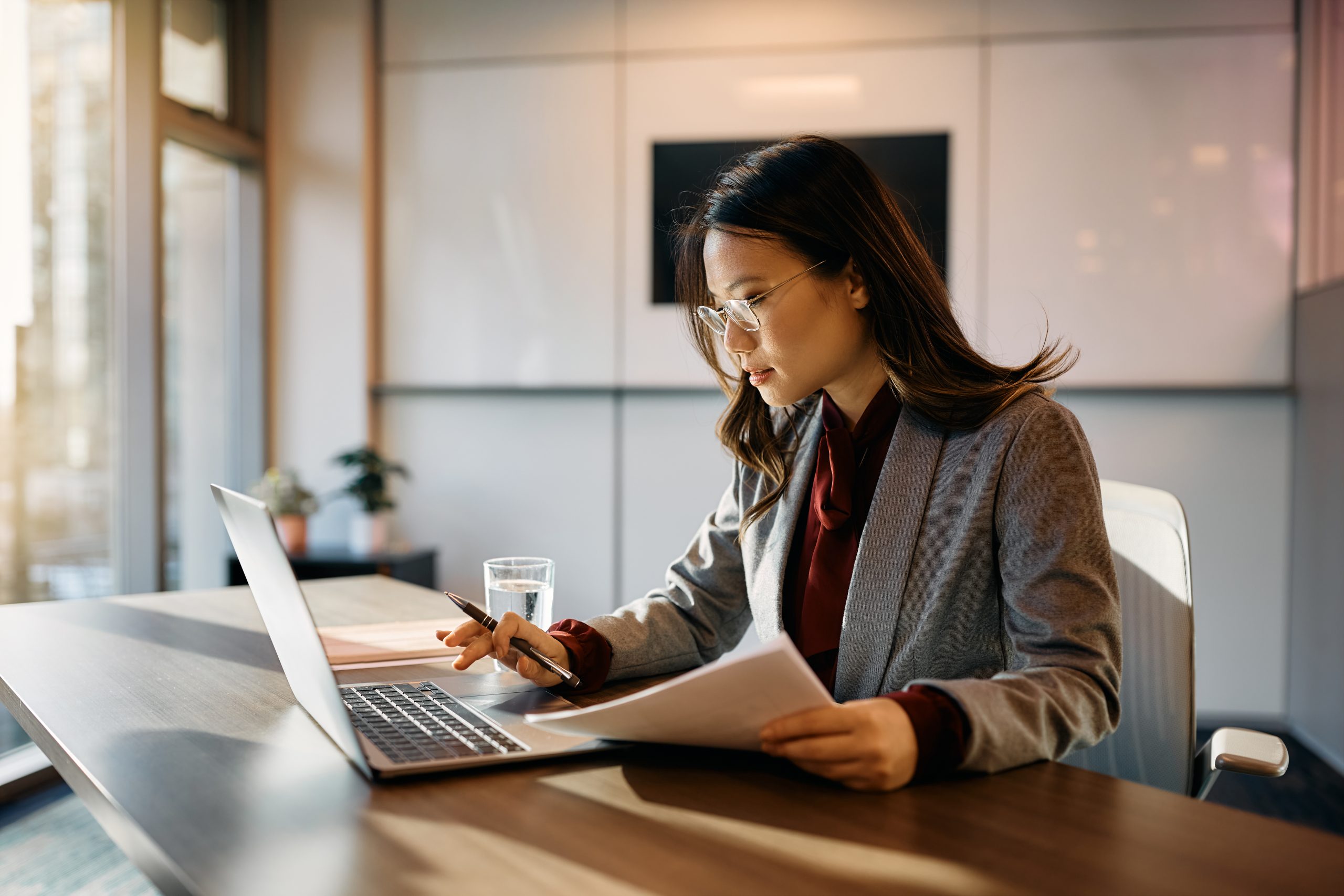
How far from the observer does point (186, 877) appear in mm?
621

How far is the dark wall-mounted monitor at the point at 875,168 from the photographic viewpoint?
3.46 meters

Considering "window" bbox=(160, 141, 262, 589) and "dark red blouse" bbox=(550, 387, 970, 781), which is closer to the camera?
"dark red blouse" bbox=(550, 387, 970, 781)

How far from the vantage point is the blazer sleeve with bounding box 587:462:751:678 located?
1193mm

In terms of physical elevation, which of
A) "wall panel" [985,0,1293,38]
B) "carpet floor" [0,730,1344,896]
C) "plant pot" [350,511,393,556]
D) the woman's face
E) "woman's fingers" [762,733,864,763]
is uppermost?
"wall panel" [985,0,1293,38]

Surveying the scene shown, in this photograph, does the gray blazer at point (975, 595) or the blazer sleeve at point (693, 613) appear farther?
the blazer sleeve at point (693, 613)

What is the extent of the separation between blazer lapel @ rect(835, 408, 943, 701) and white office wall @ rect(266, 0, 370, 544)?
2.98 metres

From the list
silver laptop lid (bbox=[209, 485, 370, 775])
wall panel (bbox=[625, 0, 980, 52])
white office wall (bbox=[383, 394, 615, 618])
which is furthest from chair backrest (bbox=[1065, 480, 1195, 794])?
wall panel (bbox=[625, 0, 980, 52])

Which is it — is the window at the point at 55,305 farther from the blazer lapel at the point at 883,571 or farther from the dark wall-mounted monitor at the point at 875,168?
the blazer lapel at the point at 883,571

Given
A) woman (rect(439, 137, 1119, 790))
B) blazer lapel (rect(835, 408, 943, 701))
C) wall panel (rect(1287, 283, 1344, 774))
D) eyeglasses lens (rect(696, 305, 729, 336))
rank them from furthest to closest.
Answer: wall panel (rect(1287, 283, 1344, 774)) → eyeglasses lens (rect(696, 305, 729, 336)) → blazer lapel (rect(835, 408, 943, 701)) → woman (rect(439, 137, 1119, 790))

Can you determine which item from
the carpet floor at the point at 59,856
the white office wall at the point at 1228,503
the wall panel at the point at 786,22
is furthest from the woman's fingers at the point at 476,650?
the wall panel at the point at 786,22

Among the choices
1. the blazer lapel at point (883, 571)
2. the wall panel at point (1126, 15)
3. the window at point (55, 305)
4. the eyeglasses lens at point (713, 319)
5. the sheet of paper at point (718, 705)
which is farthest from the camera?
the wall panel at point (1126, 15)

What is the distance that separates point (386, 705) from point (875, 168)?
289 cm

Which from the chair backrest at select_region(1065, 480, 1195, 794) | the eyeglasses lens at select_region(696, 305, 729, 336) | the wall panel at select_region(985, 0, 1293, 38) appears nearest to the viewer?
the chair backrest at select_region(1065, 480, 1195, 794)

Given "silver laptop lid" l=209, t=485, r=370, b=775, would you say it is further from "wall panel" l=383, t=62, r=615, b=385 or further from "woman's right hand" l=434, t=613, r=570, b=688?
"wall panel" l=383, t=62, r=615, b=385
